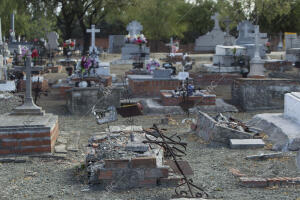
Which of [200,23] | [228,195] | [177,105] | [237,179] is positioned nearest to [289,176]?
[237,179]

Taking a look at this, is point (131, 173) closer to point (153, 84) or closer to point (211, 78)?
point (153, 84)

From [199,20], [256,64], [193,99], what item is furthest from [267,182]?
[199,20]

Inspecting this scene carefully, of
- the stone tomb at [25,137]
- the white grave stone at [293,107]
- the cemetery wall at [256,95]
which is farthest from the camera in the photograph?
the cemetery wall at [256,95]

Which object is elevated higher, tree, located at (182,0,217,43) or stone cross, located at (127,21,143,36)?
tree, located at (182,0,217,43)

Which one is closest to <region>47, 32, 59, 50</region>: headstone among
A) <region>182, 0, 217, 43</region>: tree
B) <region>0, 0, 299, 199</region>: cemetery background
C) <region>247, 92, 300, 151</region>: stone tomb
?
<region>0, 0, 299, 199</region>: cemetery background

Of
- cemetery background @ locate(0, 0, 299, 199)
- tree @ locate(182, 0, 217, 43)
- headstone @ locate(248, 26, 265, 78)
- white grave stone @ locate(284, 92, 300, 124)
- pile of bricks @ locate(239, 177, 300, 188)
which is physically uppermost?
tree @ locate(182, 0, 217, 43)

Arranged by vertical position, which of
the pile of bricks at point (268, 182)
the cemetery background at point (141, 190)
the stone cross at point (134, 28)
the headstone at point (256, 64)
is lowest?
the cemetery background at point (141, 190)

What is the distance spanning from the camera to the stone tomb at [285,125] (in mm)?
8430

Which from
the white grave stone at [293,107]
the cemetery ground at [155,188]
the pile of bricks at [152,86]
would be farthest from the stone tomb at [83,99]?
the white grave stone at [293,107]

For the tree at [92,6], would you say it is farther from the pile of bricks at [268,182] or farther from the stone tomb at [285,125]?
the pile of bricks at [268,182]

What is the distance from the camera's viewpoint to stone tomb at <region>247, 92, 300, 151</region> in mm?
8430

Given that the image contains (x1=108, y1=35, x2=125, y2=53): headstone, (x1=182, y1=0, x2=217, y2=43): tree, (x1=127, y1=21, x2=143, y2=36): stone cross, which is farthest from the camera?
(x1=182, y1=0, x2=217, y2=43): tree

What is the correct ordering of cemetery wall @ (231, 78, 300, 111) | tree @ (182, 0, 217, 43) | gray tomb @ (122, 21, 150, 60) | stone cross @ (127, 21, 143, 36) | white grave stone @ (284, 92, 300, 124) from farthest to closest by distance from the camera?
1. tree @ (182, 0, 217, 43)
2. stone cross @ (127, 21, 143, 36)
3. gray tomb @ (122, 21, 150, 60)
4. cemetery wall @ (231, 78, 300, 111)
5. white grave stone @ (284, 92, 300, 124)

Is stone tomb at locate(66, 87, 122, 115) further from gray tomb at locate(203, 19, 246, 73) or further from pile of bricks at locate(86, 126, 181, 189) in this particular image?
gray tomb at locate(203, 19, 246, 73)
